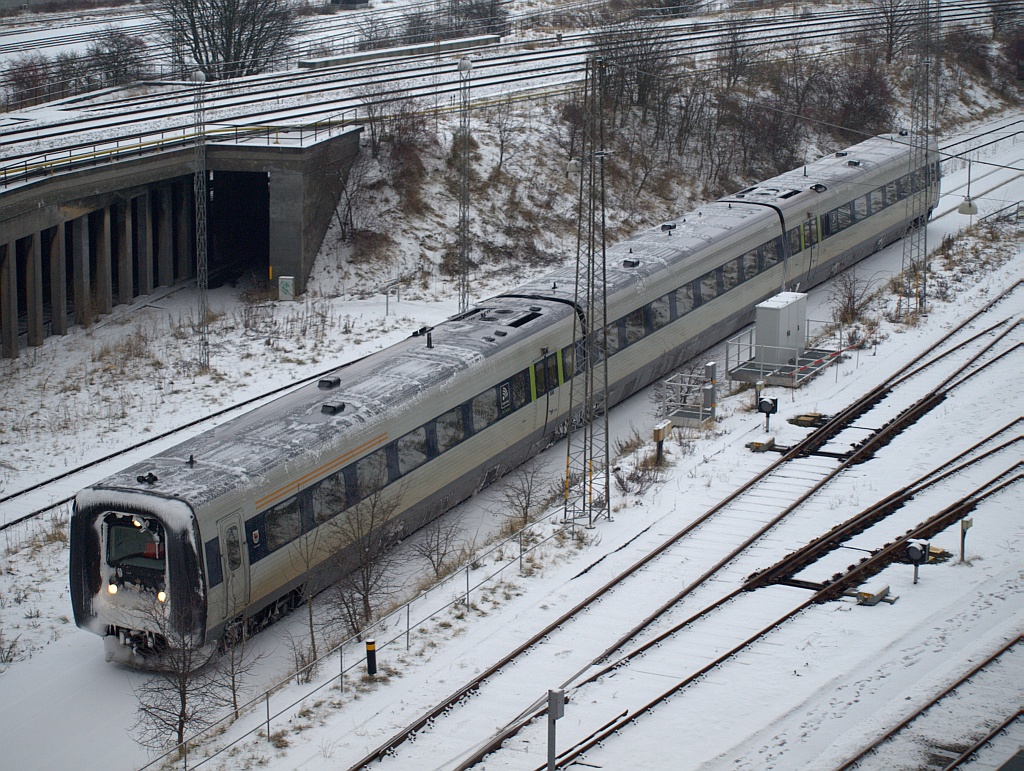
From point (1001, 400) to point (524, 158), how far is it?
73.3 ft

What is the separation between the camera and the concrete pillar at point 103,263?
32.5 m

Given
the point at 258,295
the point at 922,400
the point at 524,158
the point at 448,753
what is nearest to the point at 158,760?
the point at 448,753

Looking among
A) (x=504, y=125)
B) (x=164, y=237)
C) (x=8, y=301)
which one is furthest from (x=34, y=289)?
(x=504, y=125)

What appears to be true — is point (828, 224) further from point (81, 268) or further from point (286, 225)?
point (81, 268)

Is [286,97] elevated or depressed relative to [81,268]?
elevated

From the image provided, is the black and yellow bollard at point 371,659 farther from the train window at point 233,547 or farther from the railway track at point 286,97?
the railway track at point 286,97

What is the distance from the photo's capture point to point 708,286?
91.0 feet

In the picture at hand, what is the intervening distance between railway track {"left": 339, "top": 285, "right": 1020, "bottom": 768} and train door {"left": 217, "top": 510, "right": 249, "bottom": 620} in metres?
3.12

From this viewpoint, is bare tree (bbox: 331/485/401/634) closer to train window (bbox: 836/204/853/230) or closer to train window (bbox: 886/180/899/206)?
train window (bbox: 836/204/853/230)

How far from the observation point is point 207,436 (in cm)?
1780

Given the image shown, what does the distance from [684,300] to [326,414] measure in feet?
36.6

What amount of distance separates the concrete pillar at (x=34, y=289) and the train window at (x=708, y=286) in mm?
15970

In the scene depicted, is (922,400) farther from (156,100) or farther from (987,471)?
(156,100)

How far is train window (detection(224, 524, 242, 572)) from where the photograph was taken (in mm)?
15849
